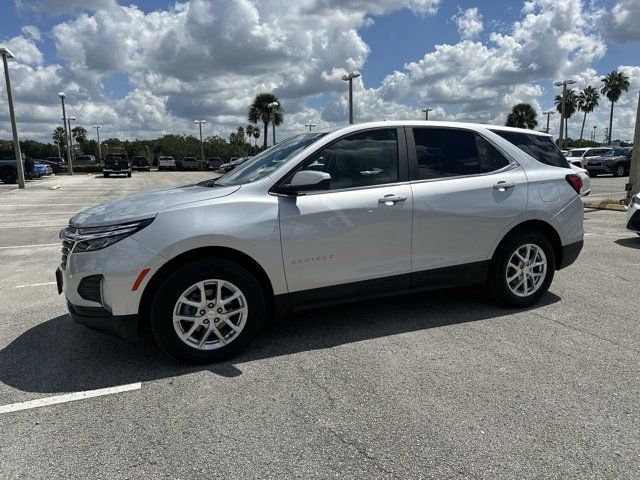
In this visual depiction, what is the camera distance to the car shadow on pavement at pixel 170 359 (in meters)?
3.39

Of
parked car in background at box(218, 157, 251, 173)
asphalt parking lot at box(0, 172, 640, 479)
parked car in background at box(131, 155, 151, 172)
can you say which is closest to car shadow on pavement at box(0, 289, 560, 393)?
asphalt parking lot at box(0, 172, 640, 479)

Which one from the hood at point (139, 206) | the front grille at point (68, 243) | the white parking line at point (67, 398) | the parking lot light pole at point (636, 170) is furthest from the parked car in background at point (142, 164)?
the white parking line at point (67, 398)

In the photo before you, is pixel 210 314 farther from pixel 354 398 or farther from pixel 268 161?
pixel 268 161

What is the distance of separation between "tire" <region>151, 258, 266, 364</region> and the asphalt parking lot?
0.50 ft

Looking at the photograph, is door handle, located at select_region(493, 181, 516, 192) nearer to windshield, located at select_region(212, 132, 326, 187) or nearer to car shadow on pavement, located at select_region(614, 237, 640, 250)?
windshield, located at select_region(212, 132, 326, 187)

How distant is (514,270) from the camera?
15.0 feet

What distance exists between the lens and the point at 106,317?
332 centimetres

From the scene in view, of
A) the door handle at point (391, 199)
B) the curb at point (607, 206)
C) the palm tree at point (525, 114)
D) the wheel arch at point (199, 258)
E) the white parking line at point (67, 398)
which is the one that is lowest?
the white parking line at point (67, 398)

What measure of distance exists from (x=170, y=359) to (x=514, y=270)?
3.18 metres

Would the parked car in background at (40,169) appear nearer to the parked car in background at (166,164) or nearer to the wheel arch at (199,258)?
the parked car in background at (166,164)

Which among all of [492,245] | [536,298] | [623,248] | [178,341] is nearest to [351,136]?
[492,245]

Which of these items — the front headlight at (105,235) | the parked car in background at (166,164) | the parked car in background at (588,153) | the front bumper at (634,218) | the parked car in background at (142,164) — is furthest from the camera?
the parked car in background at (166,164)

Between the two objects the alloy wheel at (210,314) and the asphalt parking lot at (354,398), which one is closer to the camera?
the asphalt parking lot at (354,398)

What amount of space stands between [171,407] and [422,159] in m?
2.77
